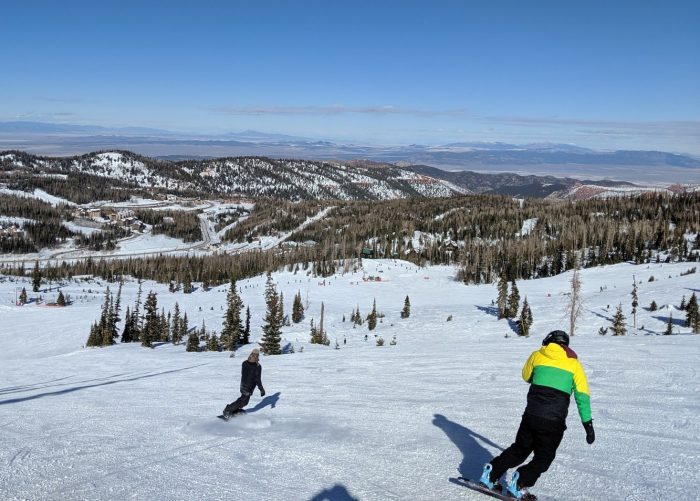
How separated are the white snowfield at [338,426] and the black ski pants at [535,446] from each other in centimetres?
82

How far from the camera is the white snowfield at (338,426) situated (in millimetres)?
8055

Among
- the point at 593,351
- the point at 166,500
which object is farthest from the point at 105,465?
the point at 593,351

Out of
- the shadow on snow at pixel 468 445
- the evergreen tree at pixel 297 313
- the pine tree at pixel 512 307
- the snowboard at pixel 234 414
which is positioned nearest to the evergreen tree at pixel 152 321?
the evergreen tree at pixel 297 313

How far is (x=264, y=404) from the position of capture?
14.4 meters

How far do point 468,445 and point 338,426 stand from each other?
3172 millimetres

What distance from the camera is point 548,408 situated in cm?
701

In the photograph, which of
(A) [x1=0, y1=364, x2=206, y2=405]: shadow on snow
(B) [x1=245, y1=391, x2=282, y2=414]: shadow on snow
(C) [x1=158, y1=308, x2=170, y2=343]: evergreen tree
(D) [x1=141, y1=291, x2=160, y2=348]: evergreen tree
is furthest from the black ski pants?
(C) [x1=158, y1=308, x2=170, y2=343]: evergreen tree

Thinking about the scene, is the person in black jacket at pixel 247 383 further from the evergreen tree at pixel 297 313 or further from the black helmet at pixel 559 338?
the evergreen tree at pixel 297 313

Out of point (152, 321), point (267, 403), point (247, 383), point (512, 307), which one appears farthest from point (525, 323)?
point (247, 383)

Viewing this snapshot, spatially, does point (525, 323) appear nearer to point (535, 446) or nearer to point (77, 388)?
point (77, 388)

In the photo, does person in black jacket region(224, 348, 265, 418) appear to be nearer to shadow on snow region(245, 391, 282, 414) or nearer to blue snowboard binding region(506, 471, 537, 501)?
shadow on snow region(245, 391, 282, 414)

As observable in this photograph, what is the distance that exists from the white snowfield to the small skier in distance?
86 cm

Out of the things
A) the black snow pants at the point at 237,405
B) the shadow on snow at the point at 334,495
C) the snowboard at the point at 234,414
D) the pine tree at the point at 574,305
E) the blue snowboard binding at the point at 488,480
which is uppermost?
the blue snowboard binding at the point at 488,480

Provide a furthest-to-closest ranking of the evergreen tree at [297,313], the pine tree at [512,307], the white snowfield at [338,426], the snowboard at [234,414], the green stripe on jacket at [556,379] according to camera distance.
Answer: the evergreen tree at [297,313], the pine tree at [512,307], the snowboard at [234,414], the white snowfield at [338,426], the green stripe on jacket at [556,379]
